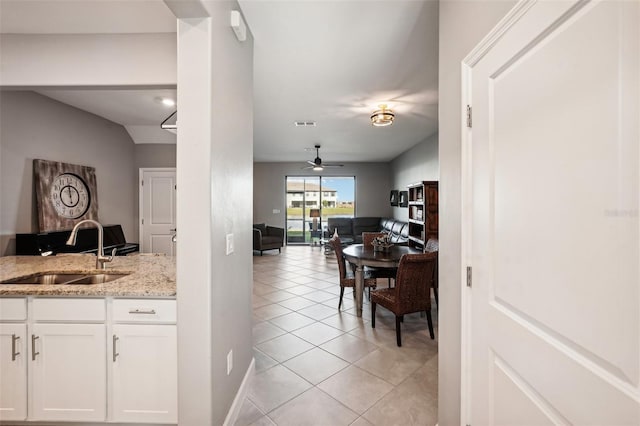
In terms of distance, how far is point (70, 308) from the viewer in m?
1.67

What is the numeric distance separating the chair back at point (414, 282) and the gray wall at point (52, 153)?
4.84 meters

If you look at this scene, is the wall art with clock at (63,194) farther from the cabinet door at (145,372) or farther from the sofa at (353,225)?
the sofa at (353,225)

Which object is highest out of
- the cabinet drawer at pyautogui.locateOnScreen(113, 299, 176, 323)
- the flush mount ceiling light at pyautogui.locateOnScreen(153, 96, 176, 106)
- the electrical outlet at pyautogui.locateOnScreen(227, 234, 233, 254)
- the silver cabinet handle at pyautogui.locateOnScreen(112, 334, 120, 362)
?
the flush mount ceiling light at pyautogui.locateOnScreen(153, 96, 176, 106)

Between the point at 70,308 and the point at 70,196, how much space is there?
3.73 meters

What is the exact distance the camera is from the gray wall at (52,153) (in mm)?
3615

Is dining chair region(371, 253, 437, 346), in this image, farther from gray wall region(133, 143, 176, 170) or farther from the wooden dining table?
gray wall region(133, 143, 176, 170)

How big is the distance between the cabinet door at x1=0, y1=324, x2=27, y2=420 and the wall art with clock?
10.0 feet

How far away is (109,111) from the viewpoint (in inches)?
187

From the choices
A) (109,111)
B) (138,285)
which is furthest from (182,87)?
(109,111)

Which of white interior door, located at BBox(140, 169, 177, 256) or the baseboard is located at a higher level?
white interior door, located at BBox(140, 169, 177, 256)

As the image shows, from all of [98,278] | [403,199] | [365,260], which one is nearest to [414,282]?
[365,260]

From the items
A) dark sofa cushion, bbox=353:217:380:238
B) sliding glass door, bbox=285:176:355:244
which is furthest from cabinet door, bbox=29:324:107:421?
sliding glass door, bbox=285:176:355:244

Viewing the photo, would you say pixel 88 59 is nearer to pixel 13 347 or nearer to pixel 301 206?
pixel 13 347

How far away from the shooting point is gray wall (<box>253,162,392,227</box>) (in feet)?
31.8
